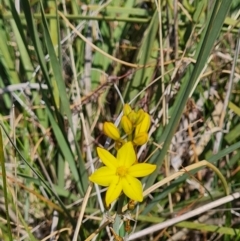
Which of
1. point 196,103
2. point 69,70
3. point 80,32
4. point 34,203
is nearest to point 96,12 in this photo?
point 80,32

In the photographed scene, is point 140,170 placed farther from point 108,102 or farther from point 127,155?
point 108,102

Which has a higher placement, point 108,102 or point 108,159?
point 108,159

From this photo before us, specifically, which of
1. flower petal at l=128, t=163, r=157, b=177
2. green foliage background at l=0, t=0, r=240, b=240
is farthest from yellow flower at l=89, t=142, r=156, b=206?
green foliage background at l=0, t=0, r=240, b=240

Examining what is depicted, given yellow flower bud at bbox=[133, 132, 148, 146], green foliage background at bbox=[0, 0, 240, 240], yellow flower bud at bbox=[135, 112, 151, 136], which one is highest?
yellow flower bud at bbox=[135, 112, 151, 136]

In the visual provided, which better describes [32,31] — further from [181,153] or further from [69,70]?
[181,153]

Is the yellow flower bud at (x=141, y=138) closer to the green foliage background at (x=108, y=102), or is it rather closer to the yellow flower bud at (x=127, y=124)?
the yellow flower bud at (x=127, y=124)

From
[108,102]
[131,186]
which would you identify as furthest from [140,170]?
[108,102]

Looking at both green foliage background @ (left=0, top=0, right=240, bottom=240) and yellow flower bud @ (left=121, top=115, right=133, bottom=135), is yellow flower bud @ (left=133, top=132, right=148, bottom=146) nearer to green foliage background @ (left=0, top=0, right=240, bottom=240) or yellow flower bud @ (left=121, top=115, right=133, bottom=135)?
yellow flower bud @ (left=121, top=115, right=133, bottom=135)
